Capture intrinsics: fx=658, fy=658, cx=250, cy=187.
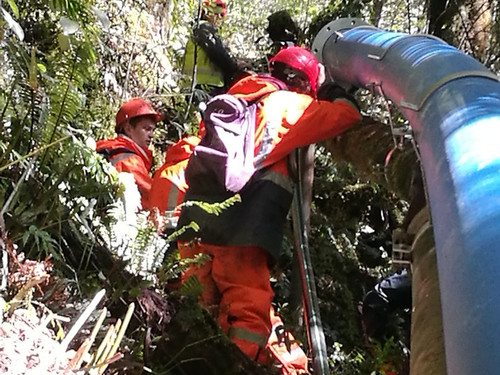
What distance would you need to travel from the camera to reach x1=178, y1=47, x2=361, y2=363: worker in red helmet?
10.7 feet

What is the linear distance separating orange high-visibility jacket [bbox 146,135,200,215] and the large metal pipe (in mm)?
2081

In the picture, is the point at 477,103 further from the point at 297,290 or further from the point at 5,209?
the point at 297,290

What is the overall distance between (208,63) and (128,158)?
4.22 feet

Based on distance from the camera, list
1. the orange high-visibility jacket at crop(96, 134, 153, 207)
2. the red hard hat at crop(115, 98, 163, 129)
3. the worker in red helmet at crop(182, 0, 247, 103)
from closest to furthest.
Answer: the orange high-visibility jacket at crop(96, 134, 153, 207) → the red hard hat at crop(115, 98, 163, 129) → the worker in red helmet at crop(182, 0, 247, 103)

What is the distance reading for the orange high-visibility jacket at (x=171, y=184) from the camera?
4.17m

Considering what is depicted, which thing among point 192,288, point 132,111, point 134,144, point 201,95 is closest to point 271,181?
point 192,288

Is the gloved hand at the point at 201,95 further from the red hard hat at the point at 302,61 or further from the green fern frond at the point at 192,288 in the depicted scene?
the green fern frond at the point at 192,288

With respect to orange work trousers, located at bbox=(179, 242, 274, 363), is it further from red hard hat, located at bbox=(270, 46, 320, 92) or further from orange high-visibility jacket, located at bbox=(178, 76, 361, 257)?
red hard hat, located at bbox=(270, 46, 320, 92)

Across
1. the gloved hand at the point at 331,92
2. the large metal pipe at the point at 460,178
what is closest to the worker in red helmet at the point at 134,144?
the gloved hand at the point at 331,92

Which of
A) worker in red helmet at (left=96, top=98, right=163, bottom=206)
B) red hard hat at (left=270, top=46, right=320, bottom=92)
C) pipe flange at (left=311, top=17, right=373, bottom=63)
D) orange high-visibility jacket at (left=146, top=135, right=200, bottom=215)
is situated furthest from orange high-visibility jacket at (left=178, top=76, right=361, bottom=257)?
worker in red helmet at (left=96, top=98, right=163, bottom=206)

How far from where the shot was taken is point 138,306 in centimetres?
236

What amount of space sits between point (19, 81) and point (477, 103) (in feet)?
6.33

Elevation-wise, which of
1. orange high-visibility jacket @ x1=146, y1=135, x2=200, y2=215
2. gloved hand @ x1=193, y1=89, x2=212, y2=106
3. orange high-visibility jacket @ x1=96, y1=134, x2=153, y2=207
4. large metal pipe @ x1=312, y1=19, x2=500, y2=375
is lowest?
large metal pipe @ x1=312, y1=19, x2=500, y2=375

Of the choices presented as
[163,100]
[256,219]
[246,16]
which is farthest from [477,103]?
[246,16]
